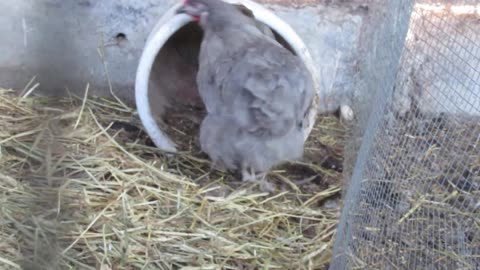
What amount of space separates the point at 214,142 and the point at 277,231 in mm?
426

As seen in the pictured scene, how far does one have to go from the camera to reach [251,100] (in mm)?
2414

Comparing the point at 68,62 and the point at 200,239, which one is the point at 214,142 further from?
the point at 68,62

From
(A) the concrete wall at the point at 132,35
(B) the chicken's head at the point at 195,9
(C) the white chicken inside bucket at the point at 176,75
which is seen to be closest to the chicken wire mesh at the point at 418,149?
(C) the white chicken inside bucket at the point at 176,75

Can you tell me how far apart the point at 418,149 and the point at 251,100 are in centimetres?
59

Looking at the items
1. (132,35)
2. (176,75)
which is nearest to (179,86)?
(176,75)

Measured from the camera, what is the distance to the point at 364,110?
2490 mm

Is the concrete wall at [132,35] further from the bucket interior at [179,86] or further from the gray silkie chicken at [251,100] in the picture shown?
the gray silkie chicken at [251,100]

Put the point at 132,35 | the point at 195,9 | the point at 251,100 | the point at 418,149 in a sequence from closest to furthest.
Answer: the point at 418,149, the point at 251,100, the point at 195,9, the point at 132,35

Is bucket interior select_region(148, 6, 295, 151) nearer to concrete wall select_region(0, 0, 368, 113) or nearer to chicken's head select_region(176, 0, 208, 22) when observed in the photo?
concrete wall select_region(0, 0, 368, 113)

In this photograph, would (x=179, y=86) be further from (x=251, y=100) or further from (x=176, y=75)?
(x=251, y=100)

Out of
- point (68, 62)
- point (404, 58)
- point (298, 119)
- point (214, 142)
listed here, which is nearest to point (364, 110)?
point (298, 119)

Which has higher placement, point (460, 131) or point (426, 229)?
point (460, 131)

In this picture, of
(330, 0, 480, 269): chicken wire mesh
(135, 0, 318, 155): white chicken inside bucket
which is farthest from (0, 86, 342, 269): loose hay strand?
(330, 0, 480, 269): chicken wire mesh

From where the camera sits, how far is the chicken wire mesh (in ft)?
6.69
